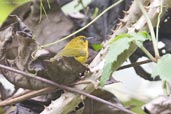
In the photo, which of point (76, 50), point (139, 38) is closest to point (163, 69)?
point (139, 38)

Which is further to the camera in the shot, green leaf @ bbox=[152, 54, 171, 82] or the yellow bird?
the yellow bird

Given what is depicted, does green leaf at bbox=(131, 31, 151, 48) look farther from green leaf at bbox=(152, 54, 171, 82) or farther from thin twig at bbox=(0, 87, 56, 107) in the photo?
thin twig at bbox=(0, 87, 56, 107)

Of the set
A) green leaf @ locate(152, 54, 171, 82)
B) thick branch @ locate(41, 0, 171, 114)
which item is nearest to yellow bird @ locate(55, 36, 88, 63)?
thick branch @ locate(41, 0, 171, 114)

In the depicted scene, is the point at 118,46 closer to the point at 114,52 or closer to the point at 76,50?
the point at 114,52

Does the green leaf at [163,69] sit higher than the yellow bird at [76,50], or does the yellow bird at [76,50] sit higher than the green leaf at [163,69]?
the yellow bird at [76,50]

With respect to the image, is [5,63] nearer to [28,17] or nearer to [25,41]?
[25,41]

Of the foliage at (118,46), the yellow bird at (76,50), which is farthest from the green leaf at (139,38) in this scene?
the yellow bird at (76,50)

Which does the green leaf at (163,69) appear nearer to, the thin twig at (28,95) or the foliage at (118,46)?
the foliage at (118,46)

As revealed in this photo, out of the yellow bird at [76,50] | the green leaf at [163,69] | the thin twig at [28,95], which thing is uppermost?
the yellow bird at [76,50]
